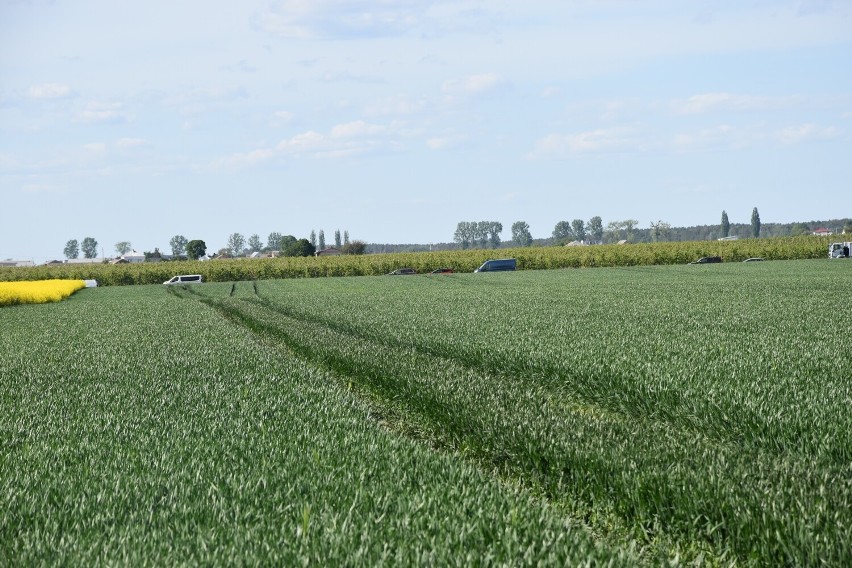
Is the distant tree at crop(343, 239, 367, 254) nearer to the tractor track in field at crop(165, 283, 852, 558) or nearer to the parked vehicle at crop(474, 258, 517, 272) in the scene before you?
the parked vehicle at crop(474, 258, 517, 272)

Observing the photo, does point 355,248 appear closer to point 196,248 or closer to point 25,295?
point 196,248

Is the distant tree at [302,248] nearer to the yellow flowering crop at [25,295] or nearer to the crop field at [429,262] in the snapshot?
the crop field at [429,262]

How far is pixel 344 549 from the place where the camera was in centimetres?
509

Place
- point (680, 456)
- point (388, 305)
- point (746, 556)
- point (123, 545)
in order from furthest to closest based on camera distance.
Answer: point (388, 305) → point (680, 456) → point (746, 556) → point (123, 545)

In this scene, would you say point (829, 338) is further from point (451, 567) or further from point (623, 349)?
point (451, 567)

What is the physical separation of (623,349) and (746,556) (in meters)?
8.73

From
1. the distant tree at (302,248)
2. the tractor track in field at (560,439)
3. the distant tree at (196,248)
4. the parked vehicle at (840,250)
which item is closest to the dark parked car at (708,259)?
the parked vehicle at (840,250)

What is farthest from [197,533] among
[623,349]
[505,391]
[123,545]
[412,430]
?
[623,349]

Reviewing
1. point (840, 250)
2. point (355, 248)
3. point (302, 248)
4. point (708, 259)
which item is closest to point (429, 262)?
point (708, 259)

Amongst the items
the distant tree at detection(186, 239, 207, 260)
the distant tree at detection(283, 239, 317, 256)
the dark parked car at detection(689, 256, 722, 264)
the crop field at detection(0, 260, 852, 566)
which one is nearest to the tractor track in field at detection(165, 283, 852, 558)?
the crop field at detection(0, 260, 852, 566)

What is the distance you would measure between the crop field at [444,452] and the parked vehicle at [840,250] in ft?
231

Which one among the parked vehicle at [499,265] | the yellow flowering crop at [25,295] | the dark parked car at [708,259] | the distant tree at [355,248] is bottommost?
the dark parked car at [708,259]

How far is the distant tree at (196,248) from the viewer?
16700 cm

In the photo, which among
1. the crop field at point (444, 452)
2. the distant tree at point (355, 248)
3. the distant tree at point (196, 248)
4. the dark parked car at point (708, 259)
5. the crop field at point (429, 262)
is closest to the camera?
the crop field at point (444, 452)
